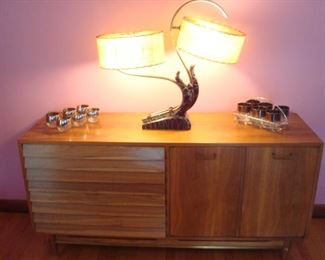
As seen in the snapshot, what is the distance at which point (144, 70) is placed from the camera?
6.10ft

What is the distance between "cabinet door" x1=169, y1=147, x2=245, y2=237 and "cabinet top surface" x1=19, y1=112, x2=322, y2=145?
0.07m

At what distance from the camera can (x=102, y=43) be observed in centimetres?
152

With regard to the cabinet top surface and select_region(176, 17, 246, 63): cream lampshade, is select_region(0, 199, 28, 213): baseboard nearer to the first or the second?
the cabinet top surface

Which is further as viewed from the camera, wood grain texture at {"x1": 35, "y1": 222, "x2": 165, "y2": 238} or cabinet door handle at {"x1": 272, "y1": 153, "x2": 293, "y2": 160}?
wood grain texture at {"x1": 35, "y1": 222, "x2": 165, "y2": 238}

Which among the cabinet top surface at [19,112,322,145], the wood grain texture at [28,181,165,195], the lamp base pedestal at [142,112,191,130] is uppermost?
the lamp base pedestal at [142,112,191,130]

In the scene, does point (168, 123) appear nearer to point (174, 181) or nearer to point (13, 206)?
point (174, 181)

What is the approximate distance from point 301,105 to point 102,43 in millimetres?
1123

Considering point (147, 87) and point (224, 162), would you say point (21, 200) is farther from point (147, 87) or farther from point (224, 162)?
point (224, 162)

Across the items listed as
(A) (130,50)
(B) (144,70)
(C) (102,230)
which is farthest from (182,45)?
(C) (102,230)

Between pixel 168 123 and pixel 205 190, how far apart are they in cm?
37

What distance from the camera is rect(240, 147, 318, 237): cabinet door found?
152 centimetres

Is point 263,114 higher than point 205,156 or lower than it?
higher

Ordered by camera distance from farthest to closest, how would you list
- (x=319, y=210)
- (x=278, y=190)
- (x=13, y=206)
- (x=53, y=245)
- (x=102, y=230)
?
(x=13, y=206) < (x=319, y=210) < (x=53, y=245) < (x=102, y=230) < (x=278, y=190)

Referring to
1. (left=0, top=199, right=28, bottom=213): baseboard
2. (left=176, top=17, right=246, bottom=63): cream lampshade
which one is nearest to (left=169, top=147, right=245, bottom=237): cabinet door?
(left=176, top=17, right=246, bottom=63): cream lampshade
